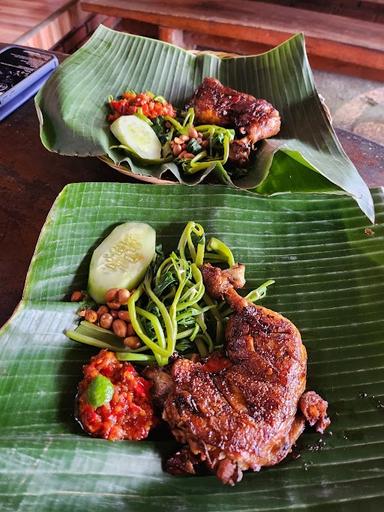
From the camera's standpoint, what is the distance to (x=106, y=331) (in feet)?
7.59

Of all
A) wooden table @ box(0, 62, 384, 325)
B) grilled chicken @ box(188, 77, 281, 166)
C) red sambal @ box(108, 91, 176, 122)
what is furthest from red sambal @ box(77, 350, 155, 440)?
red sambal @ box(108, 91, 176, 122)

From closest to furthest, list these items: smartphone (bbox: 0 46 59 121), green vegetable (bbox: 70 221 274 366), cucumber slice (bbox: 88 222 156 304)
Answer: green vegetable (bbox: 70 221 274 366) → cucumber slice (bbox: 88 222 156 304) → smartphone (bbox: 0 46 59 121)

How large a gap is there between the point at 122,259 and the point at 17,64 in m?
2.13

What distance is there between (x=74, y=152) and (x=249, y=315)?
1417mm

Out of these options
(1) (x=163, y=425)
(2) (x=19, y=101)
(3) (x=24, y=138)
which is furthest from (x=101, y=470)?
(2) (x=19, y=101)

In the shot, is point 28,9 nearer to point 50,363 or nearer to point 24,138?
point 24,138

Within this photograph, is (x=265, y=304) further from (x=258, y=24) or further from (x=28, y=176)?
(x=258, y=24)

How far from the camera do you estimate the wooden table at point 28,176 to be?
105 inches

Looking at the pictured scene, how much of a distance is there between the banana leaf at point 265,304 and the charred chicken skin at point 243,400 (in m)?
0.08

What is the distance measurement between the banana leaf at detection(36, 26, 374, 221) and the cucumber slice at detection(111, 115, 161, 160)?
7 cm

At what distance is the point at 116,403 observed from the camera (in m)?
2.04

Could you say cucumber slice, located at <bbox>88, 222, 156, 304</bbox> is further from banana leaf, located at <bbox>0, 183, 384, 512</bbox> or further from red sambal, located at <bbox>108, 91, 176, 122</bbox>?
red sambal, located at <bbox>108, 91, 176, 122</bbox>

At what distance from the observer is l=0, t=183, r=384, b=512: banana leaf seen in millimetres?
1799

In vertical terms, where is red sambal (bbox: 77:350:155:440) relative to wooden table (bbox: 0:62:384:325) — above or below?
below
